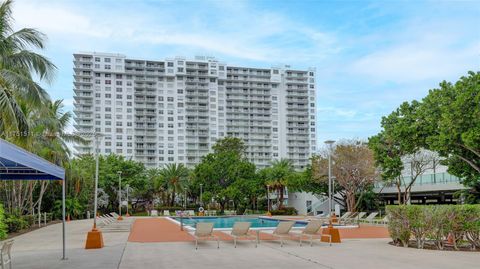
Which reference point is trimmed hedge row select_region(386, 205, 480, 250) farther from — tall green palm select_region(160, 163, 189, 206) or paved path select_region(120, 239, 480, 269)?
tall green palm select_region(160, 163, 189, 206)

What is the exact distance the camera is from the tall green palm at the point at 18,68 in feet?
54.9

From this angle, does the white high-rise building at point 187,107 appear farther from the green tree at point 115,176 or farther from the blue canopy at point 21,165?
the blue canopy at point 21,165

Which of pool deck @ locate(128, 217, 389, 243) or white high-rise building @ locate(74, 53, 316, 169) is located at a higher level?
white high-rise building @ locate(74, 53, 316, 169)

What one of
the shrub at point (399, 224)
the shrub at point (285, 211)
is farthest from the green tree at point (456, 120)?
the shrub at point (285, 211)

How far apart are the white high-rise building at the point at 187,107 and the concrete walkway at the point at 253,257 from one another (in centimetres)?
10688

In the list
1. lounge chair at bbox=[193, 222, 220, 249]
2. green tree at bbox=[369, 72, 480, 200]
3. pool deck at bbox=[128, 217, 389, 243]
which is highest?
green tree at bbox=[369, 72, 480, 200]

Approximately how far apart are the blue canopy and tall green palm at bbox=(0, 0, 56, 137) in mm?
3238

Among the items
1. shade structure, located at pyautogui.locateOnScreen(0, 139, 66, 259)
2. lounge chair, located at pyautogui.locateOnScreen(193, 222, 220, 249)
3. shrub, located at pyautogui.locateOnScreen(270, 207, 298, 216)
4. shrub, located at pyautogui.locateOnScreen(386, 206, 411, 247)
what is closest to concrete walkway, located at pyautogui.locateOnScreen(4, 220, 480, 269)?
lounge chair, located at pyautogui.locateOnScreen(193, 222, 220, 249)

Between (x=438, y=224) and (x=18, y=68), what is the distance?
52.5 feet

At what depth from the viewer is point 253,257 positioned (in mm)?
13438

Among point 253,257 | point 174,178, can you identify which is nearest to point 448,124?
point 253,257

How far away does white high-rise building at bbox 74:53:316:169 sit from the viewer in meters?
124

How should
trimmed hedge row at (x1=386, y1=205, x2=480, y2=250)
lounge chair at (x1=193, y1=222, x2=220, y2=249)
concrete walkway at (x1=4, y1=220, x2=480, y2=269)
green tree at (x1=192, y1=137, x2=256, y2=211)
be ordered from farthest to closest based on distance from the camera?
green tree at (x1=192, y1=137, x2=256, y2=211) < lounge chair at (x1=193, y1=222, x2=220, y2=249) < trimmed hedge row at (x1=386, y1=205, x2=480, y2=250) < concrete walkway at (x1=4, y1=220, x2=480, y2=269)

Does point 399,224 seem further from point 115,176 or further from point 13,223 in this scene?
point 115,176
